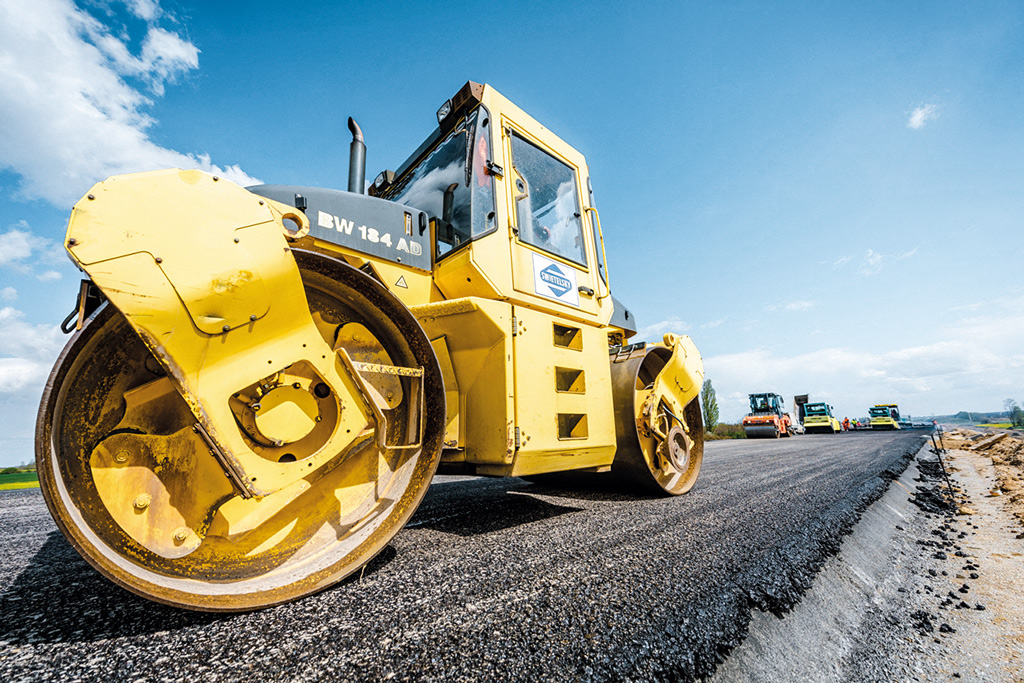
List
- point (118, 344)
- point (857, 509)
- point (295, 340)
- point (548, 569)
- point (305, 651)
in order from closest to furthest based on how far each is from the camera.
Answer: point (305, 651) → point (118, 344) → point (295, 340) → point (548, 569) → point (857, 509)

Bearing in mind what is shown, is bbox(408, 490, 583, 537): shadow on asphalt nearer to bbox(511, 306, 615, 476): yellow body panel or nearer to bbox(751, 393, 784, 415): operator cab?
bbox(511, 306, 615, 476): yellow body panel

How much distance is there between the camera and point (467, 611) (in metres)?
1.48

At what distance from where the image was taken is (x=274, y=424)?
1.58 metres

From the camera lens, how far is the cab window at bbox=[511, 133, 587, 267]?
9.32ft

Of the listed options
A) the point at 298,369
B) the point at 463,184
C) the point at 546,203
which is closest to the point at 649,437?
the point at 546,203

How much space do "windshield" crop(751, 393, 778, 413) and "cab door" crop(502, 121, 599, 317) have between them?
80.3 feet

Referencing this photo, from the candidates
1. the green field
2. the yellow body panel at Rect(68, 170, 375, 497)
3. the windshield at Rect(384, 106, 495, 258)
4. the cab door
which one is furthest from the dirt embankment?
the green field

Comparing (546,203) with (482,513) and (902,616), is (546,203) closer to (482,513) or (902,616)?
(482,513)

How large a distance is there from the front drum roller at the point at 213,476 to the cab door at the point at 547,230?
103 cm

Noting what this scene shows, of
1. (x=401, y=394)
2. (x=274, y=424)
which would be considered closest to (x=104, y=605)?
(x=274, y=424)

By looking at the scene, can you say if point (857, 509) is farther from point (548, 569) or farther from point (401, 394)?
point (401, 394)

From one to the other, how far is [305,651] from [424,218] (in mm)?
2007

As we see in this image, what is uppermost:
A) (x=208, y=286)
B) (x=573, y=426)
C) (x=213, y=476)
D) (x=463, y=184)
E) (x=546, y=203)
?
(x=546, y=203)

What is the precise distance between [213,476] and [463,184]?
2.00 metres
